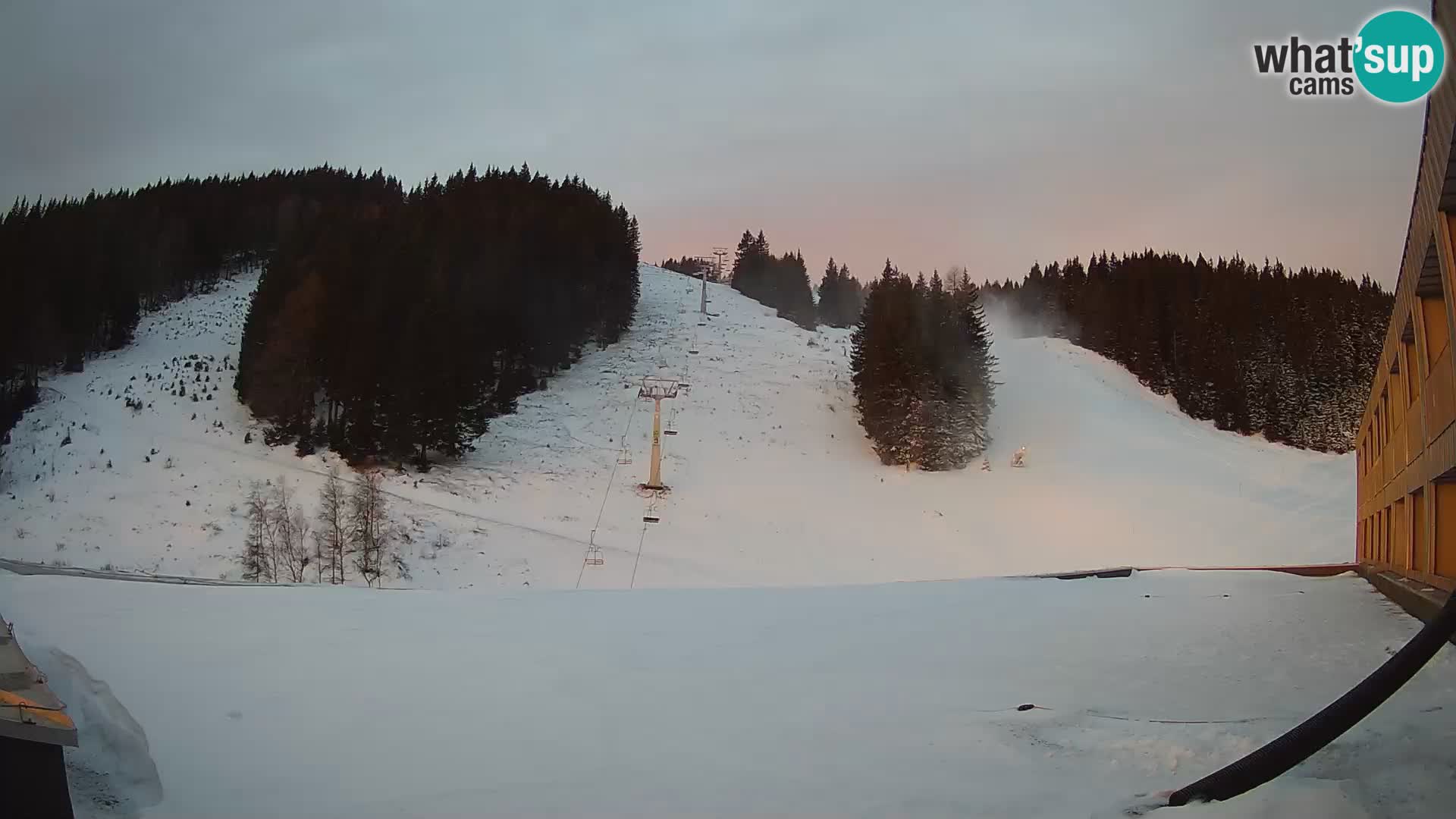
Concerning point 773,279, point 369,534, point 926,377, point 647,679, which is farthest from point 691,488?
Answer: point 773,279

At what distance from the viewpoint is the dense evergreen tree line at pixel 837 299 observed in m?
92.7

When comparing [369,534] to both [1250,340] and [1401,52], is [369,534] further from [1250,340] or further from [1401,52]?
[1250,340]

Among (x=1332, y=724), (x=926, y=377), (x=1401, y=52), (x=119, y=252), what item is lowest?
(x=1332, y=724)

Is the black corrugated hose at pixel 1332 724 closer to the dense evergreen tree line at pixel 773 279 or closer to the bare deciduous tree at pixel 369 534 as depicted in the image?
the bare deciduous tree at pixel 369 534

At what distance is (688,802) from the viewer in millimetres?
4742

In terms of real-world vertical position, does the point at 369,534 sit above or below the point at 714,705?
below

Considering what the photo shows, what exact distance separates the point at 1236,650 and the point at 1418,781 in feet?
15.5

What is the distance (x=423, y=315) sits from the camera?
35656mm

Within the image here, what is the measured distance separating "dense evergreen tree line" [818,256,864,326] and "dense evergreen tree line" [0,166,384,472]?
4755cm

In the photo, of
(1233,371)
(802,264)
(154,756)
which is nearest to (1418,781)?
(154,756)

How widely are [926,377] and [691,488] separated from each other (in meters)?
13.1

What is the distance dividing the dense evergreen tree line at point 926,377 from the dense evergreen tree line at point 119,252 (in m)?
31.3

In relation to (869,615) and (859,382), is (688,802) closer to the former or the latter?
(869,615)

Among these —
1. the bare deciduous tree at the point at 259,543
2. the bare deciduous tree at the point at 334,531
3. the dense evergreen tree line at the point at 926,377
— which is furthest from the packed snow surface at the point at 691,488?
the bare deciduous tree at the point at 334,531
